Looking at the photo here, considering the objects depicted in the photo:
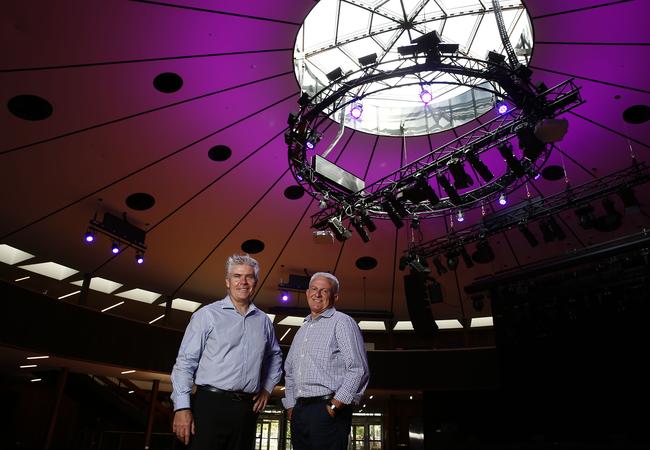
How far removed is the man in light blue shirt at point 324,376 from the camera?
2938 mm

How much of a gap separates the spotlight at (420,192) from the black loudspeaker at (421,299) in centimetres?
351

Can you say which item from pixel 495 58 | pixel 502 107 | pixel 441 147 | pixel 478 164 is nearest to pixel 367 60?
pixel 495 58

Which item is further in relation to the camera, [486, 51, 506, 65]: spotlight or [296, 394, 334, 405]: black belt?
[486, 51, 506, 65]: spotlight

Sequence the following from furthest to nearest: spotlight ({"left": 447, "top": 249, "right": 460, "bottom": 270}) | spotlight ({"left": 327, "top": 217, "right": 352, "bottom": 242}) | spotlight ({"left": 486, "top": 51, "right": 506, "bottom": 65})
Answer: spotlight ({"left": 447, "top": 249, "right": 460, "bottom": 270}) → spotlight ({"left": 327, "top": 217, "right": 352, "bottom": 242}) → spotlight ({"left": 486, "top": 51, "right": 506, "bottom": 65})

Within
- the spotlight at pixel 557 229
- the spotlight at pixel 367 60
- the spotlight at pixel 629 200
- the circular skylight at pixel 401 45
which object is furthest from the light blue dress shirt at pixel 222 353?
the spotlight at pixel 629 200

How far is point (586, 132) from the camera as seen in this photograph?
8984 mm

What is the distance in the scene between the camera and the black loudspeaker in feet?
39.7

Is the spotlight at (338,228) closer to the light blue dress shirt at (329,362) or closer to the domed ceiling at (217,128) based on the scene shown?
the domed ceiling at (217,128)

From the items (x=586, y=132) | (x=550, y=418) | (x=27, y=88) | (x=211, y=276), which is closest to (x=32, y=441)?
(x=211, y=276)

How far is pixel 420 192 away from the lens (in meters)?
8.93

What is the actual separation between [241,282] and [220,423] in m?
0.87

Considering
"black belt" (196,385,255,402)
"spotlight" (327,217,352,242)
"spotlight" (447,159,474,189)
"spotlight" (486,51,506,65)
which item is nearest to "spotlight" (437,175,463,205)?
"spotlight" (447,159,474,189)

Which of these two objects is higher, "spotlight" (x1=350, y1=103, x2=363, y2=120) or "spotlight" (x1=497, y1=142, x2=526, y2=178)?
"spotlight" (x1=350, y1=103, x2=363, y2=120)

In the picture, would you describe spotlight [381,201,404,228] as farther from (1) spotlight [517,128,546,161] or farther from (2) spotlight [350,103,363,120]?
(1) spotlight [517,128,546,161]
